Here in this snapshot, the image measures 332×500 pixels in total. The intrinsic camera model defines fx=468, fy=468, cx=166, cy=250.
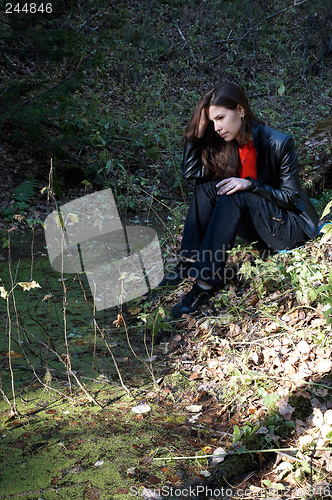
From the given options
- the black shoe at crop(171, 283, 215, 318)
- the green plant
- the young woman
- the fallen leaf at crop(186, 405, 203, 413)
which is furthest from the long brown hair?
the green plant

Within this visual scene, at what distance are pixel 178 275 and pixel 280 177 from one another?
42.7 inches

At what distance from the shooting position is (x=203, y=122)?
11.8 feet

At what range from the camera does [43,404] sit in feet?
8.66

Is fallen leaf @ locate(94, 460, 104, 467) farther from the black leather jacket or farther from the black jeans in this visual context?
the black leather jacket

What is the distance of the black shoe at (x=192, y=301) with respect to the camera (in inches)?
136

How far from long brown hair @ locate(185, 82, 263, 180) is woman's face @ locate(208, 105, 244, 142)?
32 millimetres

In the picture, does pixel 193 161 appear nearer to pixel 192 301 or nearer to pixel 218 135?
pixel 218 135

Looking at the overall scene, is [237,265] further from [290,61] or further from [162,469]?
[290,61]

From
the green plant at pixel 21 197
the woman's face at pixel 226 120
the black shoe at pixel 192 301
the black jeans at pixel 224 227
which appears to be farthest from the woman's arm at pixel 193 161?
the green plant at pixel 21 197

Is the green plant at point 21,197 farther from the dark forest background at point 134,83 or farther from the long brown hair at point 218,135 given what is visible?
the long brown hair at point 218,135

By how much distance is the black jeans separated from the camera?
3279 mm

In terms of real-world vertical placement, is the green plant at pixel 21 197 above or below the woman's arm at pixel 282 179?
below

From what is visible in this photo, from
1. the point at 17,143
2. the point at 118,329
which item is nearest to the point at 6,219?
the point at 17,143

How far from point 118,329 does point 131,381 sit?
2.47 feet
